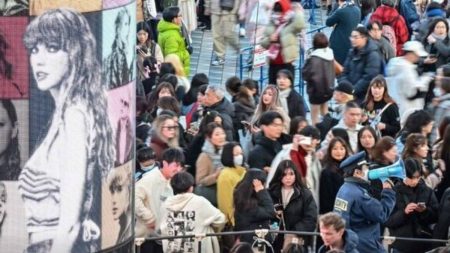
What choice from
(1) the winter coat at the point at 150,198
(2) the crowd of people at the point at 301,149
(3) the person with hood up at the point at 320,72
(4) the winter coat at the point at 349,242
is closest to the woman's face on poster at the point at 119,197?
(2) the crowd of people at the point at 301,149

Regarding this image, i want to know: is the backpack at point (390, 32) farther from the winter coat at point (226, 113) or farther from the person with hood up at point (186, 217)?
the person with hood up at point (186, 217)

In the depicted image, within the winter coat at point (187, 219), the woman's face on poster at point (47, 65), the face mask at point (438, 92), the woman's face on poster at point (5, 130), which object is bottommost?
the winter coat at point (187, 219)

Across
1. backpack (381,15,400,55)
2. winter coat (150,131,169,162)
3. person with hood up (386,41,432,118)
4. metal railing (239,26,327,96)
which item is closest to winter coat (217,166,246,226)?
winter coat (150,131,169,162)

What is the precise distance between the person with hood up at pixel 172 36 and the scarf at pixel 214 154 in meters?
6.71

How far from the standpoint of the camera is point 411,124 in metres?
17.0

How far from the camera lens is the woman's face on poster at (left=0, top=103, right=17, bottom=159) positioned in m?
9.90

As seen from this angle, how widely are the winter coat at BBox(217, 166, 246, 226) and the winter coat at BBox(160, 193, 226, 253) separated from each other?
436 millimetres

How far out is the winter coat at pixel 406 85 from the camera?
1902 centimetres

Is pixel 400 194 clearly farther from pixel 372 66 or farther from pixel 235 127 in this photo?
pixel 372 66

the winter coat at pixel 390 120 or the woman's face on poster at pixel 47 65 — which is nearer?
the woman's face on poster at pixel 47 65

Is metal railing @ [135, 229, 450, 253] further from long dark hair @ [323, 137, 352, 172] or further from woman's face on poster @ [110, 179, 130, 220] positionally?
woman's face on poster @ [110, 179, 130, 220]

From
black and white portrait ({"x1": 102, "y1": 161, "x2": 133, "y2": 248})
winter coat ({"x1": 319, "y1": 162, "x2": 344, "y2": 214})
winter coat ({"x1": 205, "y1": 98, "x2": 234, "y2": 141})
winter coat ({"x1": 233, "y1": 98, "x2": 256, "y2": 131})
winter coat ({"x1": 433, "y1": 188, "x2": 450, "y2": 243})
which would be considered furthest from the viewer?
winter coat ({"x1": 233, "y1": 98, "x2": 256, "y2": 131})

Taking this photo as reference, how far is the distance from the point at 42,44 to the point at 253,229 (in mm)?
5144

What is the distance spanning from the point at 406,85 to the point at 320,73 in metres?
1.18
